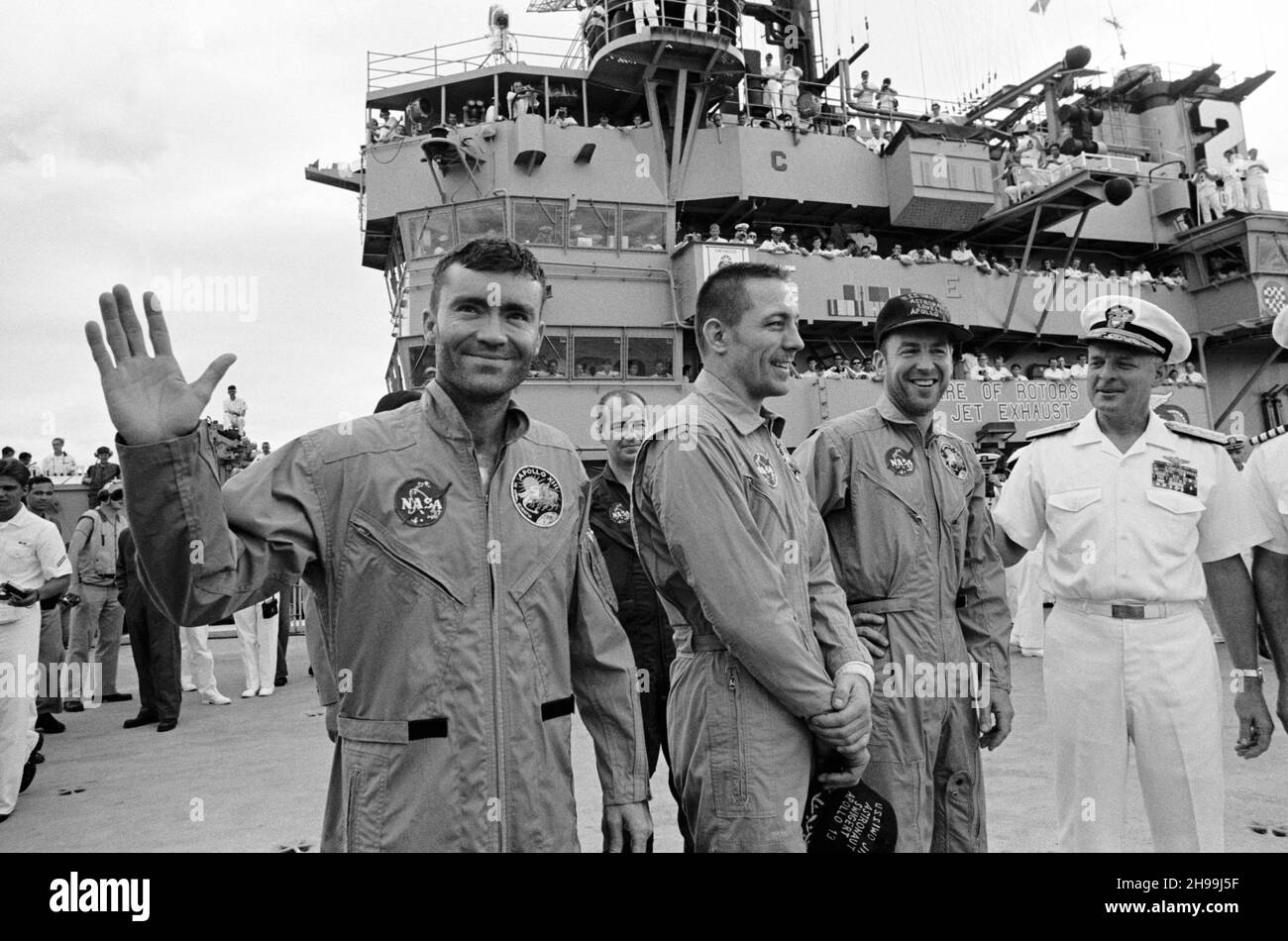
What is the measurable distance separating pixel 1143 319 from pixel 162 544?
363 centimetres

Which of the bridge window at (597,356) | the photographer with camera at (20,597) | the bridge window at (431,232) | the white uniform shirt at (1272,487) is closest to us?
the white uniform shirt at (1272,487)

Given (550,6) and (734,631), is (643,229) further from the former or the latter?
(734,631)

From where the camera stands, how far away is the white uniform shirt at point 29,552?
18.9 feet

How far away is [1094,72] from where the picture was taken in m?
29.9

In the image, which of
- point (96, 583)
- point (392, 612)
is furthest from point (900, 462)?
point (96, 583)

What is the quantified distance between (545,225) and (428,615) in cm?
2066

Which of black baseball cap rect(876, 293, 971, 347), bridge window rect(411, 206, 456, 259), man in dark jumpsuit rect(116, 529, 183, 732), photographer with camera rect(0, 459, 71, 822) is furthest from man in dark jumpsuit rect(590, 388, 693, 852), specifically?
bridge window rect(411, 206, 456, 259)

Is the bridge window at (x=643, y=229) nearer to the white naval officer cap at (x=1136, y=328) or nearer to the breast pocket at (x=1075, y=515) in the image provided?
the white naval officer cap at (x=1136, y=328)

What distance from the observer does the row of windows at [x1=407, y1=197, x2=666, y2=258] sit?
68.8 ft

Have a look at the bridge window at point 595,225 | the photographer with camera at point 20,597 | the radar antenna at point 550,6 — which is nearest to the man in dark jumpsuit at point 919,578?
the photographer with camera at point 20,597

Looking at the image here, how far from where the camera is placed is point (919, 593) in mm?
3195

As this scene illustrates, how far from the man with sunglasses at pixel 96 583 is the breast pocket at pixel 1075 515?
9166mm
